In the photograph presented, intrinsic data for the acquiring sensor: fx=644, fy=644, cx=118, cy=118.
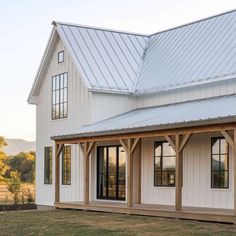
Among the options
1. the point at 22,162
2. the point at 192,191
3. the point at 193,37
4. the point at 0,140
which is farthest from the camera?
the point at 22,162

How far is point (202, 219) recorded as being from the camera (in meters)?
16.7

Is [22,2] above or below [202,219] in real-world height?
above

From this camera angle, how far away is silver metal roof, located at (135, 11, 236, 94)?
849 inches

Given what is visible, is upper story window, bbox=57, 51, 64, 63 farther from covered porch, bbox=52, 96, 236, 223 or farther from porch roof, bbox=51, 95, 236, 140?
covered porch, bbox=52, 96, 236, 223

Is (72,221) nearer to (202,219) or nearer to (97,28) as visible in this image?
(202,219)

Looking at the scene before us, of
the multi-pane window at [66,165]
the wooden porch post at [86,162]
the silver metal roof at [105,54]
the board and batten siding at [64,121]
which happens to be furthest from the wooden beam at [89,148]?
the multi-pane window at [66,165]

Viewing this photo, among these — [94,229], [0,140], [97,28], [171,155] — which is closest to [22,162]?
[0,140]

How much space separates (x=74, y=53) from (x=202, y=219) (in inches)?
426

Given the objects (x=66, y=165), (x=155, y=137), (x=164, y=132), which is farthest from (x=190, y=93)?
(x=66, y=165)

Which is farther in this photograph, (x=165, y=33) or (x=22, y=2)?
(x=165, y=33)

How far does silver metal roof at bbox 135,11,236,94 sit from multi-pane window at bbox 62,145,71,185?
3.88 meters

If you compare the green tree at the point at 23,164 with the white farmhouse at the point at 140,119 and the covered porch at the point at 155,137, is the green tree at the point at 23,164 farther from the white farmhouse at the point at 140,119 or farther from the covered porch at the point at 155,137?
the covered porch at the point at 155,137

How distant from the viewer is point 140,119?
824 inches

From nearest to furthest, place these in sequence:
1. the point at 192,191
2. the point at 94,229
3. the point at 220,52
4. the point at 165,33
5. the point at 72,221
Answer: the point at 94,229
the point at 72,221
the point at 192,191
the point at 220,52
the point at 165,33
